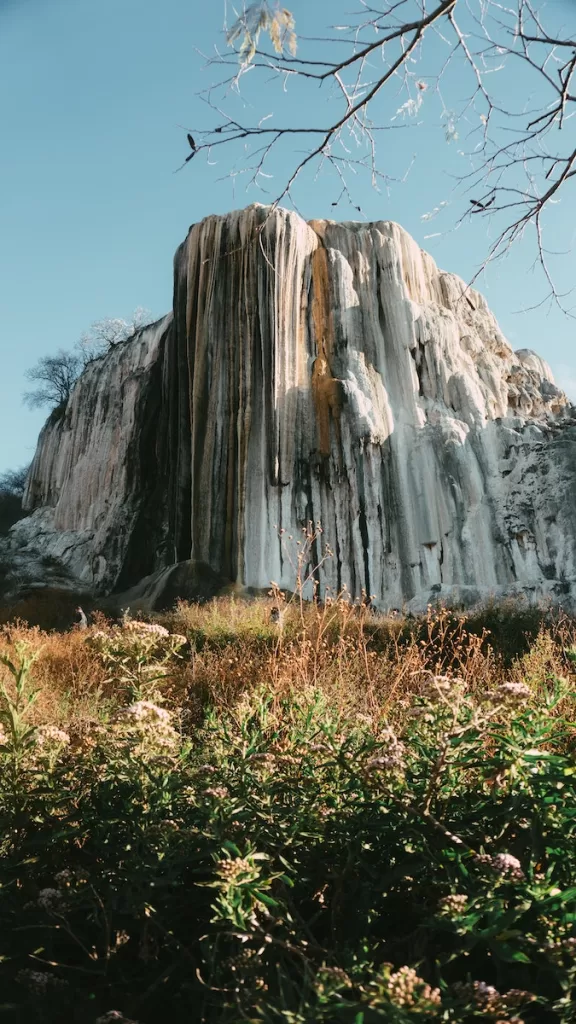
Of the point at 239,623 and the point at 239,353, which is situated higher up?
the point at 239,353

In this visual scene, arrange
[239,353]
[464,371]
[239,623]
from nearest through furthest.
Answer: [239,623] < [239,353] < [464,371]

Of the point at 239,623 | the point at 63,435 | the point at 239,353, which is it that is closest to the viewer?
the point at 239,623

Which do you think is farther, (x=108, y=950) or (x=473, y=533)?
(x=473, y=533)

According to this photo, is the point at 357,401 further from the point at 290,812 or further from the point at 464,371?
the point at 290,812

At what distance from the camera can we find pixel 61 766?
2.07m

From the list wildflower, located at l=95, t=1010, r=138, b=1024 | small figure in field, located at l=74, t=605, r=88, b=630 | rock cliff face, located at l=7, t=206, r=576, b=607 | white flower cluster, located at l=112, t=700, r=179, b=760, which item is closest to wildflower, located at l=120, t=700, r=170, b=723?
white flower cluster, located at l=112, t=700, r=179, b=760

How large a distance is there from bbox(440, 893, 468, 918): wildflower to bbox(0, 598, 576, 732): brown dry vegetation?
6.40 ft

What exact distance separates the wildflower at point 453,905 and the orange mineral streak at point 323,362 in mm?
13922

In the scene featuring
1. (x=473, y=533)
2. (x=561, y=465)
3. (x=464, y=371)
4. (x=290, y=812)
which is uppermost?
(x=464, y=371)

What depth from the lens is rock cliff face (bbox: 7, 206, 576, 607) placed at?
562 inches

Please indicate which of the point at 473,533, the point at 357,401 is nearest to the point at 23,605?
the point at 357,401

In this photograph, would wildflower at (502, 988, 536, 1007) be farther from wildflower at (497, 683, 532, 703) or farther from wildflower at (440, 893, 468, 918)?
wildflower at (497, 683, 532, 703)

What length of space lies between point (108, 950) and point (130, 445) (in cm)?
2045

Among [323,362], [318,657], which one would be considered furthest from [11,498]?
[318,657]
